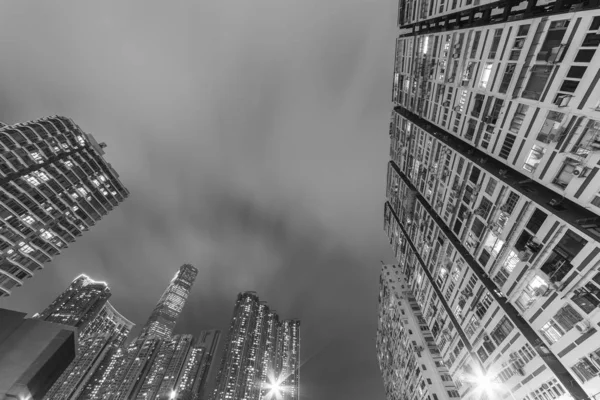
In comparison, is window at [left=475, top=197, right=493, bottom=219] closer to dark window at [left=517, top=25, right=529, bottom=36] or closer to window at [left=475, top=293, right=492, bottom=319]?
window at [left=475, top=293, right=492, bottom=319]

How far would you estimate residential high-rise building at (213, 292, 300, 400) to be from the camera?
118m

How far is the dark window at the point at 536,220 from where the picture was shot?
2289 cm

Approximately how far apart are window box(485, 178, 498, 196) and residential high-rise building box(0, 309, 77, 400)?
5078cm

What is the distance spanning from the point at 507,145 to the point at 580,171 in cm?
832

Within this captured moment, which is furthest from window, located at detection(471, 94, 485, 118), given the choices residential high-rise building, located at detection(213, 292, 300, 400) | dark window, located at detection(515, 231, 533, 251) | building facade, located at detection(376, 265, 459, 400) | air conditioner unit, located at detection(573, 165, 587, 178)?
residential high-rise building, located at detection(213, 292, 300, 400)

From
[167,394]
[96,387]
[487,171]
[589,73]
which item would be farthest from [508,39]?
[96,387]

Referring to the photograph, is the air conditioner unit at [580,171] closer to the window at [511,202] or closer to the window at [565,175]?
the window at [565,175]

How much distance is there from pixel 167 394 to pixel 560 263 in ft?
504

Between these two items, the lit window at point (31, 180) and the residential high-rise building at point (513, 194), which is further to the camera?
the lit window at point (31, 180)

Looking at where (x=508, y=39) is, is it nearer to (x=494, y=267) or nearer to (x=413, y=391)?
(x=494, y=267)

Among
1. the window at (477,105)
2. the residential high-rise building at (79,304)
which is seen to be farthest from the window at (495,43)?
the residential high-rise building at (79,304)

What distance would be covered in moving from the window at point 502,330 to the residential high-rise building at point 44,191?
83.0 meters

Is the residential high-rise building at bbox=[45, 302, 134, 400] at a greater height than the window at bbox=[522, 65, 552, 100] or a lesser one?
greater

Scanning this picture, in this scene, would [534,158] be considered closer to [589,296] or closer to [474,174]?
[474,174]
